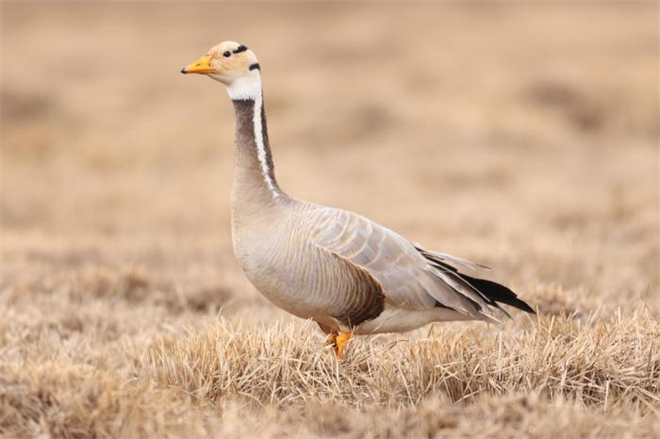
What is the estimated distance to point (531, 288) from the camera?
23.0 feet

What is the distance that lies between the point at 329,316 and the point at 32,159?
14.5 meters

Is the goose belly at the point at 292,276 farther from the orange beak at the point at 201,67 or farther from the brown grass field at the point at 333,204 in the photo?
the orange beak at the point at 201,67

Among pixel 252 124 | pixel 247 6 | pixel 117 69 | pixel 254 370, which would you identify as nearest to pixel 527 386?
pixel 254 370

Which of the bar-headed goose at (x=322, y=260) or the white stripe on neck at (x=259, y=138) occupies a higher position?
the white stripe on neck at (x=259, y=138)

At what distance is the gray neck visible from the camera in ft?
17.7

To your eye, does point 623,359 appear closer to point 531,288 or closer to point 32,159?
point 531,288

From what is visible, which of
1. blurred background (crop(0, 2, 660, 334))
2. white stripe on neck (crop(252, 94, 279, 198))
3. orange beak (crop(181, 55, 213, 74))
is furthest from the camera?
blurred background (crop(0, 2, 660, 334))

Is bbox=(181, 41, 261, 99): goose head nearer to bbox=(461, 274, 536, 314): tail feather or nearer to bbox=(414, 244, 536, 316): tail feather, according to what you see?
bbox=(414, 244, 536, 316): tail feather

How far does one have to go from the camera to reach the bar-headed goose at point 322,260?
5.16 metres

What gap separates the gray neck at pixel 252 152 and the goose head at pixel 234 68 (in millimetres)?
62

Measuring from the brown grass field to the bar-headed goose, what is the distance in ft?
0.60

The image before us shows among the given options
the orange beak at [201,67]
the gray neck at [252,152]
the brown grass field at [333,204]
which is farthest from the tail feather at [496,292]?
the orange beak at [201,67]

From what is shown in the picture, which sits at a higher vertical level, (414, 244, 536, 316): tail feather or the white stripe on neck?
the white stripe on neck

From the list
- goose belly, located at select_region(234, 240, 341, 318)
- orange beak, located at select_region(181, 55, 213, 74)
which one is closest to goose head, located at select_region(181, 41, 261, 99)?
orange beak, located at select_region(181, 55, 213, 74)
